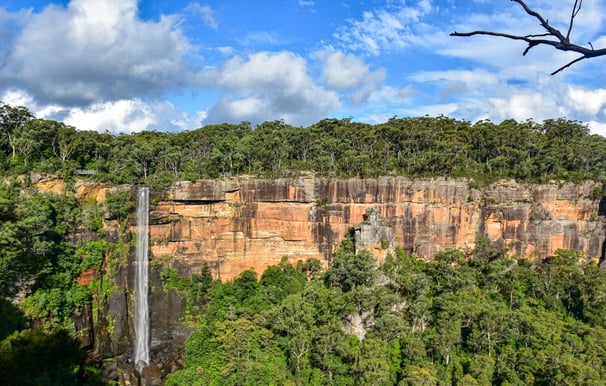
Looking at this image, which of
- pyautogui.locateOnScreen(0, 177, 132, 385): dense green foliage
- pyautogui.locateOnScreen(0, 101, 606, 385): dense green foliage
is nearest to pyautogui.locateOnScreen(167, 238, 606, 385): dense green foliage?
pyautogui.locateOnScreen(0, 101, 606, 385): dense green foliage

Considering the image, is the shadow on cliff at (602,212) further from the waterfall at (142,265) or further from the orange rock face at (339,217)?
the waterfall at (142,265)

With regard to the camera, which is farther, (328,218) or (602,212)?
(328,218)

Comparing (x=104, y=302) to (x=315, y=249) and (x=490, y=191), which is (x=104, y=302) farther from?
(x=490, y=191)

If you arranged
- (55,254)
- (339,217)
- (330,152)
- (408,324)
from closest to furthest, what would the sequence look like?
(408,324)
(55,254)
(339,217)
(330,152)

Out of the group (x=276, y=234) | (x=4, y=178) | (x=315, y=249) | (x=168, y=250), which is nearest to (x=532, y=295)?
(x=315, y=249)

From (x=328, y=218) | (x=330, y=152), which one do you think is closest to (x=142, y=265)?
(x=328, y=218)

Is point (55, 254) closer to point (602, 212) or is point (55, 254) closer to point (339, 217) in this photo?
point (339, 217)
